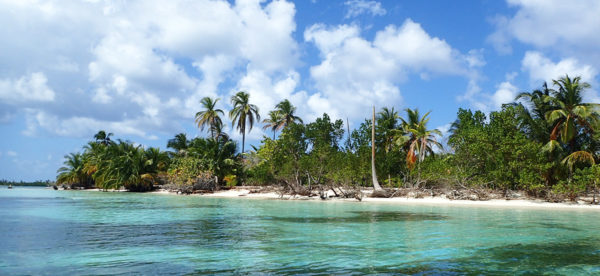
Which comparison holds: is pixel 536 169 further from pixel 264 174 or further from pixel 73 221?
pixel 73 221

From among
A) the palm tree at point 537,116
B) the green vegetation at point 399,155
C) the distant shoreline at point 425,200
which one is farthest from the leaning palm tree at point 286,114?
the palm tree at point 537,116

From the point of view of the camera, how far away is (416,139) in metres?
36.8

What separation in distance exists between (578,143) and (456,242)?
22.0 meters

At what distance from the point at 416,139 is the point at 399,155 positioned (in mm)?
2050

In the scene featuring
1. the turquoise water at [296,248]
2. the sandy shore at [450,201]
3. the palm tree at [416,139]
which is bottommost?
the turquoise water at [296,248]

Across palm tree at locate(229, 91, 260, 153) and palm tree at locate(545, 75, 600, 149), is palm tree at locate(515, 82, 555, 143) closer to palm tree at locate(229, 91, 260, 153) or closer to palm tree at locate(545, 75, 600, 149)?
palm tree at locate(545, 75, 600, 149)

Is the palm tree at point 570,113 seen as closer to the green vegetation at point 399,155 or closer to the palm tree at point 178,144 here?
the green vegetation at point 399,155

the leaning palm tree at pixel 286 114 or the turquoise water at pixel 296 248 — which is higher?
the leaning palm tree at pixel 286 114

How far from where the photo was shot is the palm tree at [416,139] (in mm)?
35312

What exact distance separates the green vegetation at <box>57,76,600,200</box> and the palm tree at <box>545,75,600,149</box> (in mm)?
55

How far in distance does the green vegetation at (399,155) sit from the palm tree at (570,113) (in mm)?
55

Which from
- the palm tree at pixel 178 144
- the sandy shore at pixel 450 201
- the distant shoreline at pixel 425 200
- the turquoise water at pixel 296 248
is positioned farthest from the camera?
the palm tree at pixel 178 144

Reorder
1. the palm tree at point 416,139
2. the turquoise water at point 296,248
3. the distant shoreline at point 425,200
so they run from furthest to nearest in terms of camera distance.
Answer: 1. the palm tree at point 416,139
2. the distant shoreline at point 425,200
3. the turquoise water at point 296,248

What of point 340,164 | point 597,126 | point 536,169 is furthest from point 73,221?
point 597,126
